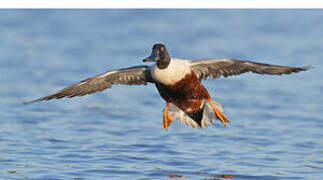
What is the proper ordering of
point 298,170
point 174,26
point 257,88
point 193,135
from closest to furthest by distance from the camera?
point 298,170 → point 193,135 → point 257,88 → point 174,26

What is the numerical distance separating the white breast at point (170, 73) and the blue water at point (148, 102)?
1.39 metres

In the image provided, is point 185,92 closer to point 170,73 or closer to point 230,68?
point 170,73

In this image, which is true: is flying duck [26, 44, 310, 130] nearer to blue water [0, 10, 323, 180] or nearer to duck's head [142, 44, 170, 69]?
duck's head [142, 44, 170, 69]

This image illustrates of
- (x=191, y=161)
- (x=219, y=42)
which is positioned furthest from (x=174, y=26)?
(x=191, y=161)

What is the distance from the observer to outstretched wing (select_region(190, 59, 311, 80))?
867 centimetres

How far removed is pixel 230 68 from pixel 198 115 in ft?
3.11

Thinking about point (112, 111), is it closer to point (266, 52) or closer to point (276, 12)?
point (266, 52)

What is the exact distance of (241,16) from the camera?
20.6 meters

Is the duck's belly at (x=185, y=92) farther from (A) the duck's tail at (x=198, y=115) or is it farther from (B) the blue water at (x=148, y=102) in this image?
(B) the blue water at (x=148, y=102)

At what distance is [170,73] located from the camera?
8344 millimetres

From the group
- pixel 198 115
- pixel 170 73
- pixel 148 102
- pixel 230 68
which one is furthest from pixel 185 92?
pixel 148 102

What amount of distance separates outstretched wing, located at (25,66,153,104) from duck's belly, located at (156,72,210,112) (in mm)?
465
